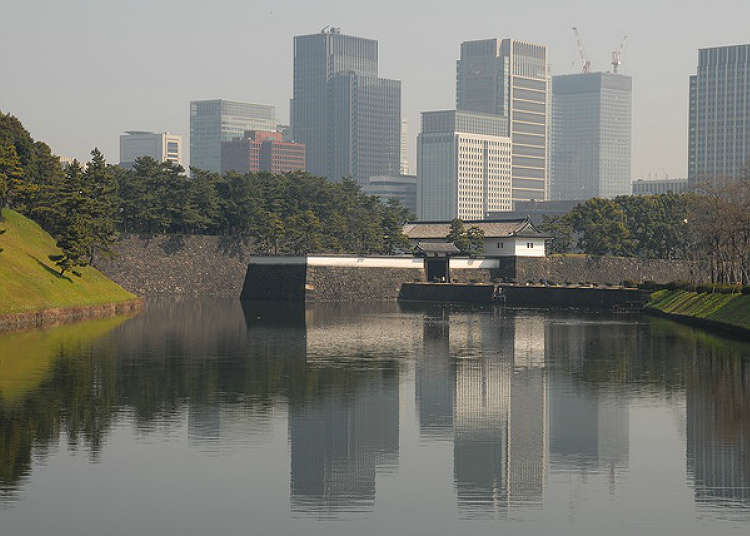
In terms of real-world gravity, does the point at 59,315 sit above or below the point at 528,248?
below

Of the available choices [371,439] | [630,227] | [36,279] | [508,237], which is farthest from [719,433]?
[630,227]

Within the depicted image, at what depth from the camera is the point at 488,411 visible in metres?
34.8

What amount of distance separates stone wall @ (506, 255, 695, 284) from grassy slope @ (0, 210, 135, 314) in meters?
47.3

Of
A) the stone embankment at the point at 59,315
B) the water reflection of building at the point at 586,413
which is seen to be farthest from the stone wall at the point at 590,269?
the water reflection of building at the point at 586,413

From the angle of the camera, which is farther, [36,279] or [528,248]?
[528,248]

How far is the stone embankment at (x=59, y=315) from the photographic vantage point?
63031 mm

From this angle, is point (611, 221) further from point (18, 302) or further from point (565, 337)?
point (18, 302)

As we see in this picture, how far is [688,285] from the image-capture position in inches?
3418

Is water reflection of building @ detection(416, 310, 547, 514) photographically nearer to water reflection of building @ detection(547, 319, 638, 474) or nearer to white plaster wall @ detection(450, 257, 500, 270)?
water reflection of building @ detection(547, 319, 638, 474)

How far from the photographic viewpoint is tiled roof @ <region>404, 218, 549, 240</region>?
4902 inches

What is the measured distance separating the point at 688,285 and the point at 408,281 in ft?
125

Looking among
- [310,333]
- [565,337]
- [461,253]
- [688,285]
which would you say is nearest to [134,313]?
[310,333]

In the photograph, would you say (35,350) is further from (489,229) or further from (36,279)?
(489,229)

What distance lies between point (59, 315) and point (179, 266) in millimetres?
44798
